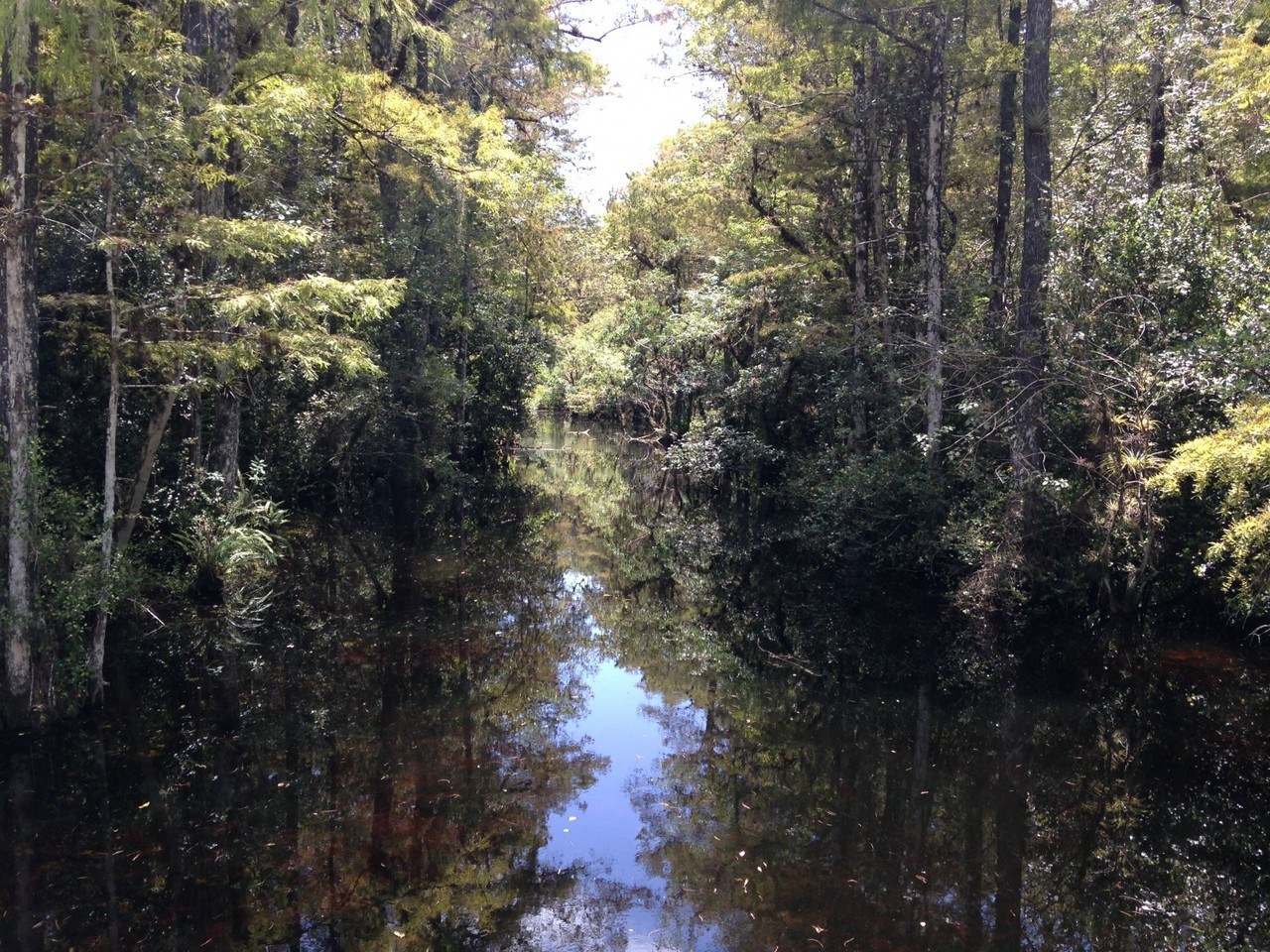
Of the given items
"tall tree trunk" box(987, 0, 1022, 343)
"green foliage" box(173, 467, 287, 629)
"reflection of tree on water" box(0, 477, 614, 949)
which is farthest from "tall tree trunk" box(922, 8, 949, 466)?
"green foliage" box(173, 467, 287, 629)

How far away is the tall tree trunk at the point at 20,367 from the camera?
21.8 ft

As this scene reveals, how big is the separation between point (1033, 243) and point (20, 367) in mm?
11657

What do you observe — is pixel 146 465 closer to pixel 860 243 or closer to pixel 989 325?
pixel 989 325

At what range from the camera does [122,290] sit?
26.1 feet

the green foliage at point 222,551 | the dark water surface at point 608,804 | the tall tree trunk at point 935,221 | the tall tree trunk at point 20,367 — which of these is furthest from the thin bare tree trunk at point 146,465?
the tall tree trunk at point 935,221

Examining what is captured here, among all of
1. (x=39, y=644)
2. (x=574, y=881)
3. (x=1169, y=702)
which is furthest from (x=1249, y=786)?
(x=39, y=644)

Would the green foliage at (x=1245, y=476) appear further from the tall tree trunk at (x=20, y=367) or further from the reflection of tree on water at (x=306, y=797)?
the tall tree trunk at (x=20, y=367)

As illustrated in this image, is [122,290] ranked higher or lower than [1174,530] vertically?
higher

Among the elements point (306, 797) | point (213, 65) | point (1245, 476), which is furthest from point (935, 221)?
point (306, 797)

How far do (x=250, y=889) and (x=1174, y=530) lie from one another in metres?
10.3

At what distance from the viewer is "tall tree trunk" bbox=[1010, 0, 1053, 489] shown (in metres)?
11.4

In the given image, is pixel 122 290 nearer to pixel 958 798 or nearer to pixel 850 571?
pixel 958 798

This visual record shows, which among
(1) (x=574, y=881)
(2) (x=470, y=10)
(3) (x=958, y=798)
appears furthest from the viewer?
(2) (x=470, y=10)

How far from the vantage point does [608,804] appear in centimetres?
677
